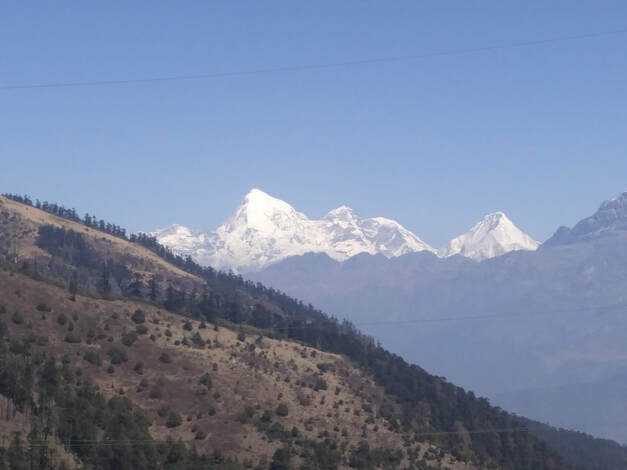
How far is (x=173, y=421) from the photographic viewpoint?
127625mm

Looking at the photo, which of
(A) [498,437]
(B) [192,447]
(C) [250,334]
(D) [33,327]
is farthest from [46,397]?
(A) [498,437]

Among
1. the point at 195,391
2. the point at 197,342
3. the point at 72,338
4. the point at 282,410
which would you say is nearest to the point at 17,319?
the point at 72,338

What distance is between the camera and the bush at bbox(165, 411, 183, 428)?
12731 centimetres

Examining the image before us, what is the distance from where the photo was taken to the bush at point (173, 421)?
127312 mm

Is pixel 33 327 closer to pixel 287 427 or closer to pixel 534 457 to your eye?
pixel 287 427

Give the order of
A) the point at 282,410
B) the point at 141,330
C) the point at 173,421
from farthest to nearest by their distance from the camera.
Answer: the point at 141,330
the point at 282,410
the point at 173,421

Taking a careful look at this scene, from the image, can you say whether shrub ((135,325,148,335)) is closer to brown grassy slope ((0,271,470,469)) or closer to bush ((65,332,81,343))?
brown grassy slope ((0,271,470,469))

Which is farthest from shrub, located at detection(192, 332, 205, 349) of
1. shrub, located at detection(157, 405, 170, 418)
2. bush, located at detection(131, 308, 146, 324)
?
shrub, located at detection(157, 405, 170, 418)

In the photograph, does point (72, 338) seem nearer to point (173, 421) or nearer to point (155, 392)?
point (155, 392)

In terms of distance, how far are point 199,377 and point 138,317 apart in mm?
25722

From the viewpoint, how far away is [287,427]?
13938 centimetres

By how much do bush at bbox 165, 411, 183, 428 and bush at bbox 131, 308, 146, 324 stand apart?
39535 millimetres

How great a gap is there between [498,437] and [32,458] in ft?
415

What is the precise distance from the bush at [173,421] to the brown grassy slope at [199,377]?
0.66 metres
